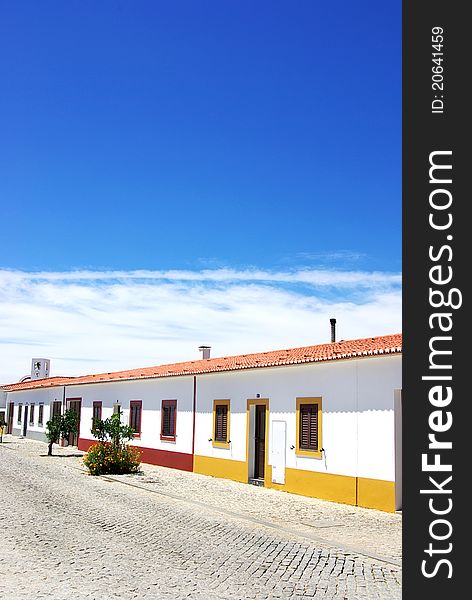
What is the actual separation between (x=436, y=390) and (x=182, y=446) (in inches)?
756

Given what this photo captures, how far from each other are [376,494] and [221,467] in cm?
756

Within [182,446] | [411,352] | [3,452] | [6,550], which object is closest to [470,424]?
[411,352]

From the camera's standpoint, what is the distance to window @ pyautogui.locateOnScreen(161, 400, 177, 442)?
2520 centimetres

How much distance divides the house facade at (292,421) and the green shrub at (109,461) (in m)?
2.15

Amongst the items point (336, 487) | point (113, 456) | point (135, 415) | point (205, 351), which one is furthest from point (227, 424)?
point (205, 351)

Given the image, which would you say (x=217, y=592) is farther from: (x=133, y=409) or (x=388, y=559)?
(x=133, y=409)

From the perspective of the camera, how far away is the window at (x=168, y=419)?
2520 cm

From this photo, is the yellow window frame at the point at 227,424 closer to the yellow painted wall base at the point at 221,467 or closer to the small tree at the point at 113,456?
the yellow painted wall base at the point at 221,467

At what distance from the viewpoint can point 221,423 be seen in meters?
22.0

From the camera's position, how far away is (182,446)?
24422mm

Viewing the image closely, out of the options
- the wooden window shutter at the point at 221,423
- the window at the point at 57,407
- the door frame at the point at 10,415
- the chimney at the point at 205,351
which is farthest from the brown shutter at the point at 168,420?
the door frame at the point at 10,415

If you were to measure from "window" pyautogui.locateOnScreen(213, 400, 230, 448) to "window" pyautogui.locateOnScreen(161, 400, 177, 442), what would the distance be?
3154 millimetres

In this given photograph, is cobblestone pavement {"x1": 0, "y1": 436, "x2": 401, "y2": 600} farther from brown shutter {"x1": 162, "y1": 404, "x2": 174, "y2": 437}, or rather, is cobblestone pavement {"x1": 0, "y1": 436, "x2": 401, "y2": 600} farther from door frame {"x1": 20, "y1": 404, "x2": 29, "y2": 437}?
door frame {"x1": 20, "y1": 404, "x2": 29, "y2": 437}

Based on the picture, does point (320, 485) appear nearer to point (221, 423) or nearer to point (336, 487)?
point (336, 487)
